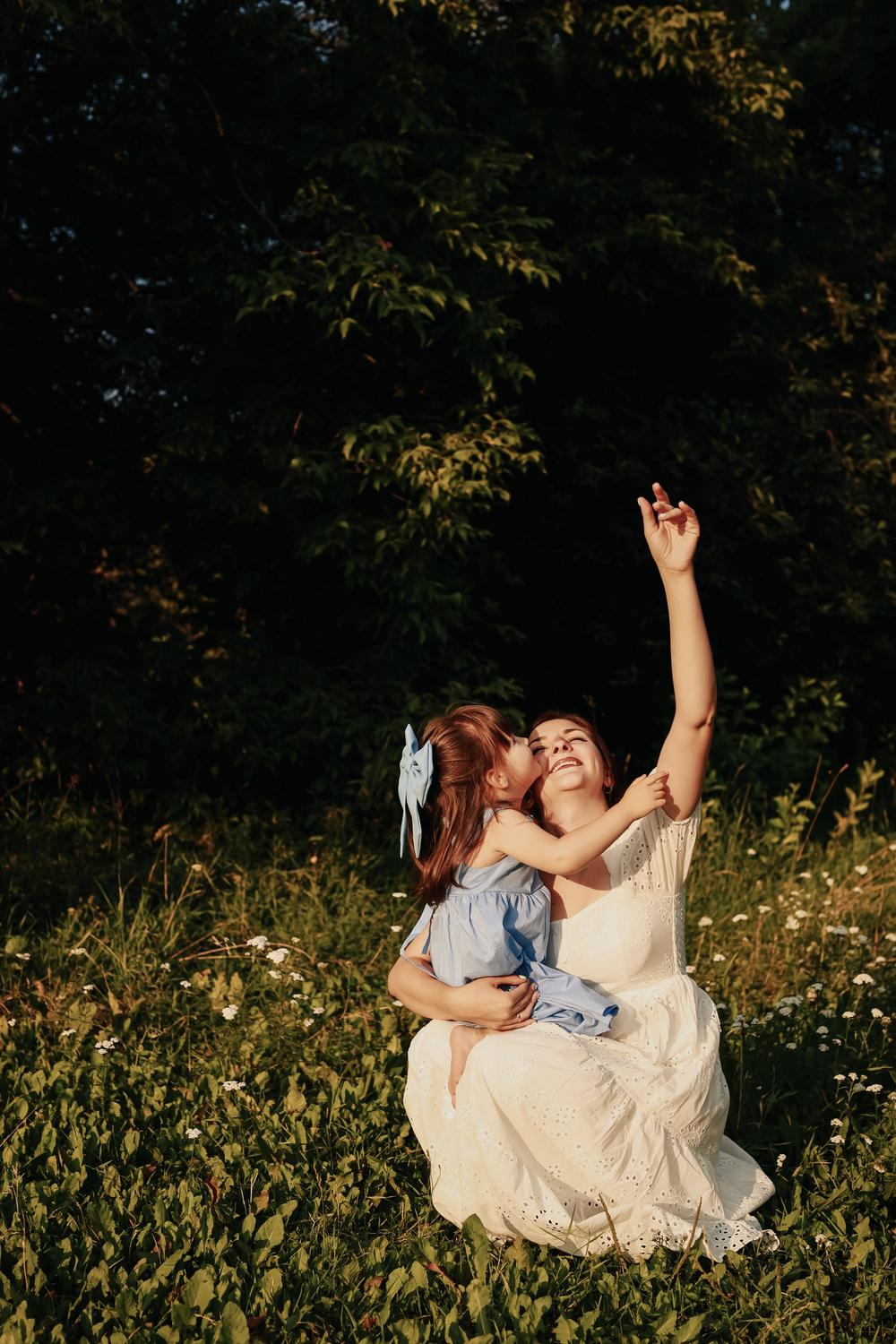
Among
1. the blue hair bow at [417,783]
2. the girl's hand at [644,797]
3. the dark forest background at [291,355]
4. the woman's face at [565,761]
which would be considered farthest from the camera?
the dark forest background at [291,355]

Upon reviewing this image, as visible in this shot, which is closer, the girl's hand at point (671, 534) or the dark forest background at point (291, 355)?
the girl's hand at point (671, 534)

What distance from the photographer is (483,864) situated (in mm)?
3094

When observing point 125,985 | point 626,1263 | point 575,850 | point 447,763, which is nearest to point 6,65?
point 125,985

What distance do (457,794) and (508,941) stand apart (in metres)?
0.38

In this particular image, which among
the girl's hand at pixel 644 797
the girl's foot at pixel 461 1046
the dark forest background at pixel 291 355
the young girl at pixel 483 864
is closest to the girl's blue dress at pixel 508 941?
the young girl at pixel 483 864

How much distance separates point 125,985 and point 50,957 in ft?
1.38

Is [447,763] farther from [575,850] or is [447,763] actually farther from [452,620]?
[452,620]

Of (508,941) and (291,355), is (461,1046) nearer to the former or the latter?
(508,941)

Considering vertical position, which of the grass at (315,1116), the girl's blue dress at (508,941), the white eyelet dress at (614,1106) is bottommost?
the grass at (315,1116)

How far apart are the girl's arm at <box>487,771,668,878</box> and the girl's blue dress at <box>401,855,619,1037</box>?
102mm

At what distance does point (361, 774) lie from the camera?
23.0 feet

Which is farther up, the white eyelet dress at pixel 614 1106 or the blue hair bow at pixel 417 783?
the blue hair bow at pixel 417 783

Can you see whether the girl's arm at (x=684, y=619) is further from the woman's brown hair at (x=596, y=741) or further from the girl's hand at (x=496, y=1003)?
the girl's hand at (x=496, y=1003)

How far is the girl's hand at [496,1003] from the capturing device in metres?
2.92
